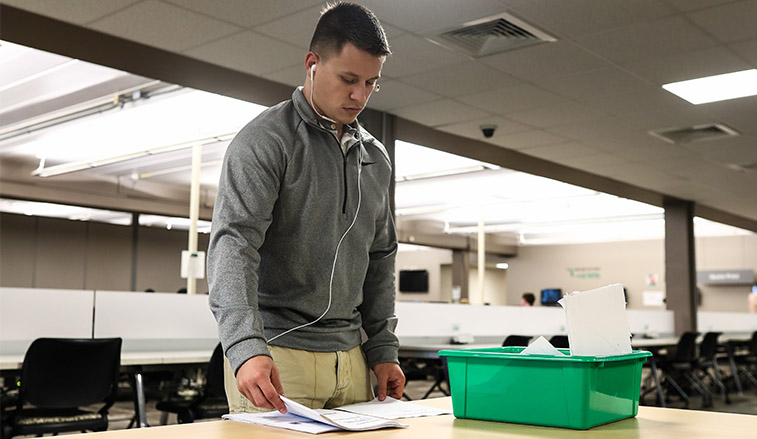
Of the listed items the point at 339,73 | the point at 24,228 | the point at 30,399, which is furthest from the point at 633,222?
the point at 339,73

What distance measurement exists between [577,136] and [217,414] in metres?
3.88

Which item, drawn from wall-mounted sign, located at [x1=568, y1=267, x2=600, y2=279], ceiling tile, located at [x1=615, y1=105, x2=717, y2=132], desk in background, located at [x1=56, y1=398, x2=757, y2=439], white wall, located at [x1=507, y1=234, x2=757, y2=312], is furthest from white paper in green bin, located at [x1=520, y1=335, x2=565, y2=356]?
wall-mounted sign, located at [x1=568, y1=267, x2=600, y2=279]

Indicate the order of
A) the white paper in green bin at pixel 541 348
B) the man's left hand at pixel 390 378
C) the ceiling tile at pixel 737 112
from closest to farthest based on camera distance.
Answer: the white paper in green bin at pixel 541 348, the man's left hand at pixel 390 378, the ceiling tile at pixel 737 112

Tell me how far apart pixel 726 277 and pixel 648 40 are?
486 inches

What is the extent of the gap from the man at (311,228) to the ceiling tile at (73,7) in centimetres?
260

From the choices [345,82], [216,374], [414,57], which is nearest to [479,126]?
[414,57]

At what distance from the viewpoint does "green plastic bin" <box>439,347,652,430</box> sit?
1.25m

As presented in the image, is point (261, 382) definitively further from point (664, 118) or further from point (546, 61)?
point (664, 118)

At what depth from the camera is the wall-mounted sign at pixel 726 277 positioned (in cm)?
1502

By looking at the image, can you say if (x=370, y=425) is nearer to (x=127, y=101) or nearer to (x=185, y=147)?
(x=127, y=101)

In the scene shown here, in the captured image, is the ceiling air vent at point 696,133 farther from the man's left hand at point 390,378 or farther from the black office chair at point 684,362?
the man's left hand at point 390,378

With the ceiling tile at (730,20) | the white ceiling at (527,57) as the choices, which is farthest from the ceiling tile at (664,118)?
the ceiling tile at (730,20)

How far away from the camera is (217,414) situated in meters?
4.23

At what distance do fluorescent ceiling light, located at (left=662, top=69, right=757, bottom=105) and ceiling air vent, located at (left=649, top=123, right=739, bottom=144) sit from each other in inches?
31.6
